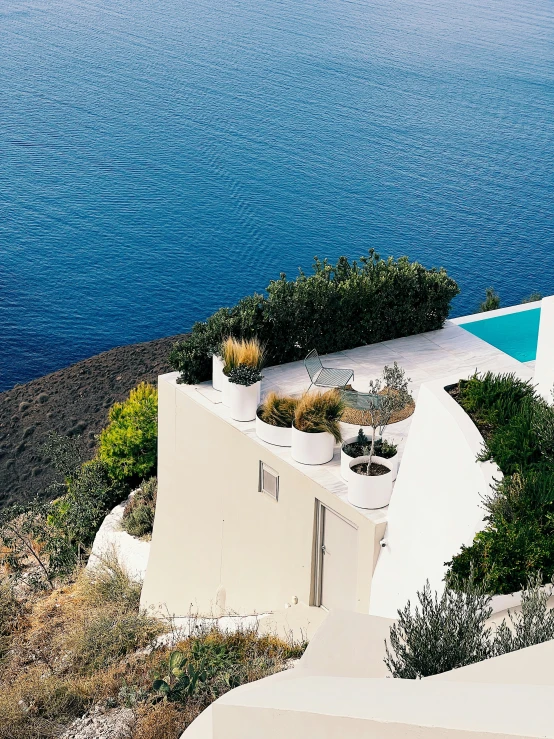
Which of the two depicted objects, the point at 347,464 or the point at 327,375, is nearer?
the point at 347,464

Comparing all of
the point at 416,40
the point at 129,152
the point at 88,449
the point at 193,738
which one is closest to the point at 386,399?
the point at 193,738

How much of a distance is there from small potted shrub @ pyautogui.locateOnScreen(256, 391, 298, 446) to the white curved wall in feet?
6.20

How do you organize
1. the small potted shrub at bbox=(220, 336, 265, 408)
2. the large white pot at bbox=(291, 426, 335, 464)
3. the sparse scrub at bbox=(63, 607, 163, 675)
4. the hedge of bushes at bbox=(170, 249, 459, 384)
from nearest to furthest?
1. the sparse scrub at bbox=(63, 607, 163, 675)
2. the large white pot at bbox=(291, 426, 335, 464)
3. the small potted shrub at bbox=(220, 336, 265, 408)
4. the hedge of bushes at bbox=(170, 249, 459, 384)

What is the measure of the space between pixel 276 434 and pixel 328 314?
10.0ft

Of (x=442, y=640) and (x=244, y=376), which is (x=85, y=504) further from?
(x=442, y=640)

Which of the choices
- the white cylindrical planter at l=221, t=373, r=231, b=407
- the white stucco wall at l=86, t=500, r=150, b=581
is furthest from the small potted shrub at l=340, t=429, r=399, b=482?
the white stucco wall at l=86, t=500, r=150, b=581

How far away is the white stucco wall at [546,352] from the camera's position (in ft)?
27.0

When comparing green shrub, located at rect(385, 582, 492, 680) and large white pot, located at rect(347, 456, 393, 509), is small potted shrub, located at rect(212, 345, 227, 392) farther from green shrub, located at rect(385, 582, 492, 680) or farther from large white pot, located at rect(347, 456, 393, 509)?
green shrub, located at rect(385, 582, 492, 680)

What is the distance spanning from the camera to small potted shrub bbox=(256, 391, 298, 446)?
35.1ft

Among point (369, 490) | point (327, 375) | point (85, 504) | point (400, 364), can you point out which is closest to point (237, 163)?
point (85, 504)

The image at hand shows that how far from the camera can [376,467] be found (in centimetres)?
984

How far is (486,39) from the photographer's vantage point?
76188mm

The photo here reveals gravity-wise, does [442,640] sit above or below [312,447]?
above

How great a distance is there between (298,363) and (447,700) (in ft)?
31.7
